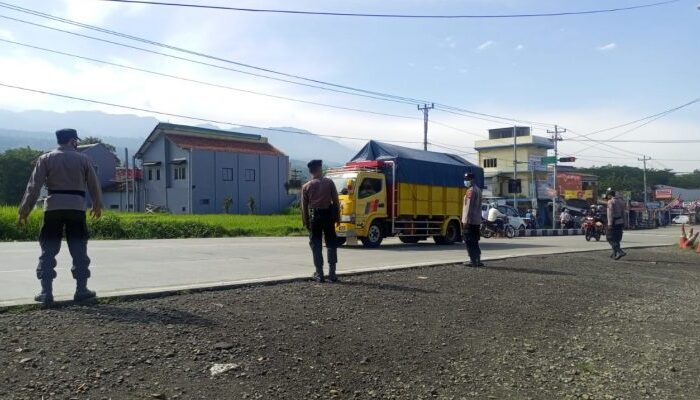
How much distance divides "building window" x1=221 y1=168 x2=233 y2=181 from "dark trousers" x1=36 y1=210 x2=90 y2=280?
4905 centimetres

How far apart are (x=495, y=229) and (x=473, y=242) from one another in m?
19.0

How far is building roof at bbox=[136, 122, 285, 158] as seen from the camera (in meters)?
54.3

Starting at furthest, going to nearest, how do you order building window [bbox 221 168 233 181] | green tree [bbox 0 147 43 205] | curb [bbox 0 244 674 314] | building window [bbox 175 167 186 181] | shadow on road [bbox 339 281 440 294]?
1. green tree [bbox 0 147 43 205]
2. building window [bbox 221 168 233 181]
3. building window [bbox 175 167 186 181]
4. shadow on road [bbox 339 281 440 294]
5. curb [bbox 0 244 674 314]

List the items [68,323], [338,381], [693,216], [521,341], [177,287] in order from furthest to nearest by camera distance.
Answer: [693,216], [177,287], [521,341], [68,323], [338,381]

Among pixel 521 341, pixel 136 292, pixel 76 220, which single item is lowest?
pixel 521 341

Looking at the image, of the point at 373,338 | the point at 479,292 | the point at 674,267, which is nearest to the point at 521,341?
the point at 373,338

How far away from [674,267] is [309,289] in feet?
31.2

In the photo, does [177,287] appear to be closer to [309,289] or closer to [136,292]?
[136,292]

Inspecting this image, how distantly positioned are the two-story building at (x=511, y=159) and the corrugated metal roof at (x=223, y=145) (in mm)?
29031

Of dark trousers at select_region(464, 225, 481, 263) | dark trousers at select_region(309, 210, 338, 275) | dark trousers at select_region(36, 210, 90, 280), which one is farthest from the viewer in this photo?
dark trousers at select_region(464, 225, 481, 263)

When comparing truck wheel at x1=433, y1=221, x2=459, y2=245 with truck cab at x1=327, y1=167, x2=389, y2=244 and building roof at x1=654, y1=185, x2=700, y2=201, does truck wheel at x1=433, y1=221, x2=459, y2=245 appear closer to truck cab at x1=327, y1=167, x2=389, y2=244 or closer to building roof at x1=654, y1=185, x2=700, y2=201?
truck cab at x1=327, y1=167, x2=389, y2=244

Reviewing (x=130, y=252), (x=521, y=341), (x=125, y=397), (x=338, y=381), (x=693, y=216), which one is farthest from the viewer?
(x=693, y=216)

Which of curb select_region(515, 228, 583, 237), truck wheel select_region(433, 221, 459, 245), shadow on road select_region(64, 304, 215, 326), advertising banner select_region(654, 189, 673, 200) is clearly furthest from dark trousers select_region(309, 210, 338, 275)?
advertising banner select_region(654, 189, 673, 200)

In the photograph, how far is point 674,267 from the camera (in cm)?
1289
